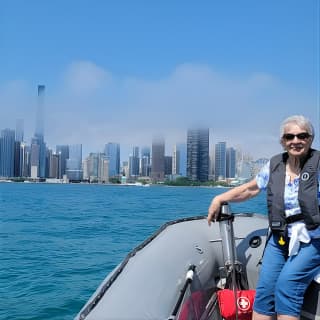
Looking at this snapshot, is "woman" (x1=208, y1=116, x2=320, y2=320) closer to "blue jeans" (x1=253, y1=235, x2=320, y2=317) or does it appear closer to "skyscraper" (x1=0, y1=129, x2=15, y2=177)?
"blue jeans" (x1=253, y1=235, x2=320, y2=317)

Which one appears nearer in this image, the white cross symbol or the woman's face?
the woman's face

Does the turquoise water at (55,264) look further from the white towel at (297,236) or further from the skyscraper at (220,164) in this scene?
the skyscraper at (220,164)

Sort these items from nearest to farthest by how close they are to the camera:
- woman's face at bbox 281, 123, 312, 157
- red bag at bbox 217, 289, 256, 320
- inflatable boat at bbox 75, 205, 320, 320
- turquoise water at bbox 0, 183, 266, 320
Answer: inflatable boat at bbox 75, 205, 320, 320 → woman's face at bbox 281, 123, 312, 157 → red bag at bbox 217, 289, 256, 320 → turquoise water at bbox 0, 183, 266, 320

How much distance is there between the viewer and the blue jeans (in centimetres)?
205

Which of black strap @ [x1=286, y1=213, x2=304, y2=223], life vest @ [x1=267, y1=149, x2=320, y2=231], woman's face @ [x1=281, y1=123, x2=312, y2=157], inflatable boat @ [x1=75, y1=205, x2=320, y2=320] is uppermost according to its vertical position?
woman's face @ [x1=281, y1=123, x2=312, y2=157]

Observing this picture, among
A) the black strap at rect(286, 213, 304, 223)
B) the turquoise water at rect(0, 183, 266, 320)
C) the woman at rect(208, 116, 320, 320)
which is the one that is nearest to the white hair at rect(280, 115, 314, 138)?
the woman at rect(208, 116, 320, 320)

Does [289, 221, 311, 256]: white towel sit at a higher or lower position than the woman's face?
lower

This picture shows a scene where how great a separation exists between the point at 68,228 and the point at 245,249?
426 inches

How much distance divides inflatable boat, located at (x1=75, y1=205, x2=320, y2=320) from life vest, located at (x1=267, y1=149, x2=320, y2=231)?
36 cm

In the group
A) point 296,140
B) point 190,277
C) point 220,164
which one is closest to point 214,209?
point 190,277

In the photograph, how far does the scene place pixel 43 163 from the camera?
358 feet

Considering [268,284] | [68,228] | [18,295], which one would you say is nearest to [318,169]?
[268,284]

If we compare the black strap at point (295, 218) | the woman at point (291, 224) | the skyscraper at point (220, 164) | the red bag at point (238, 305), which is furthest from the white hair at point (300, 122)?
the skyscraper at point (220, 164)

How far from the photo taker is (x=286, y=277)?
2.07 metres
